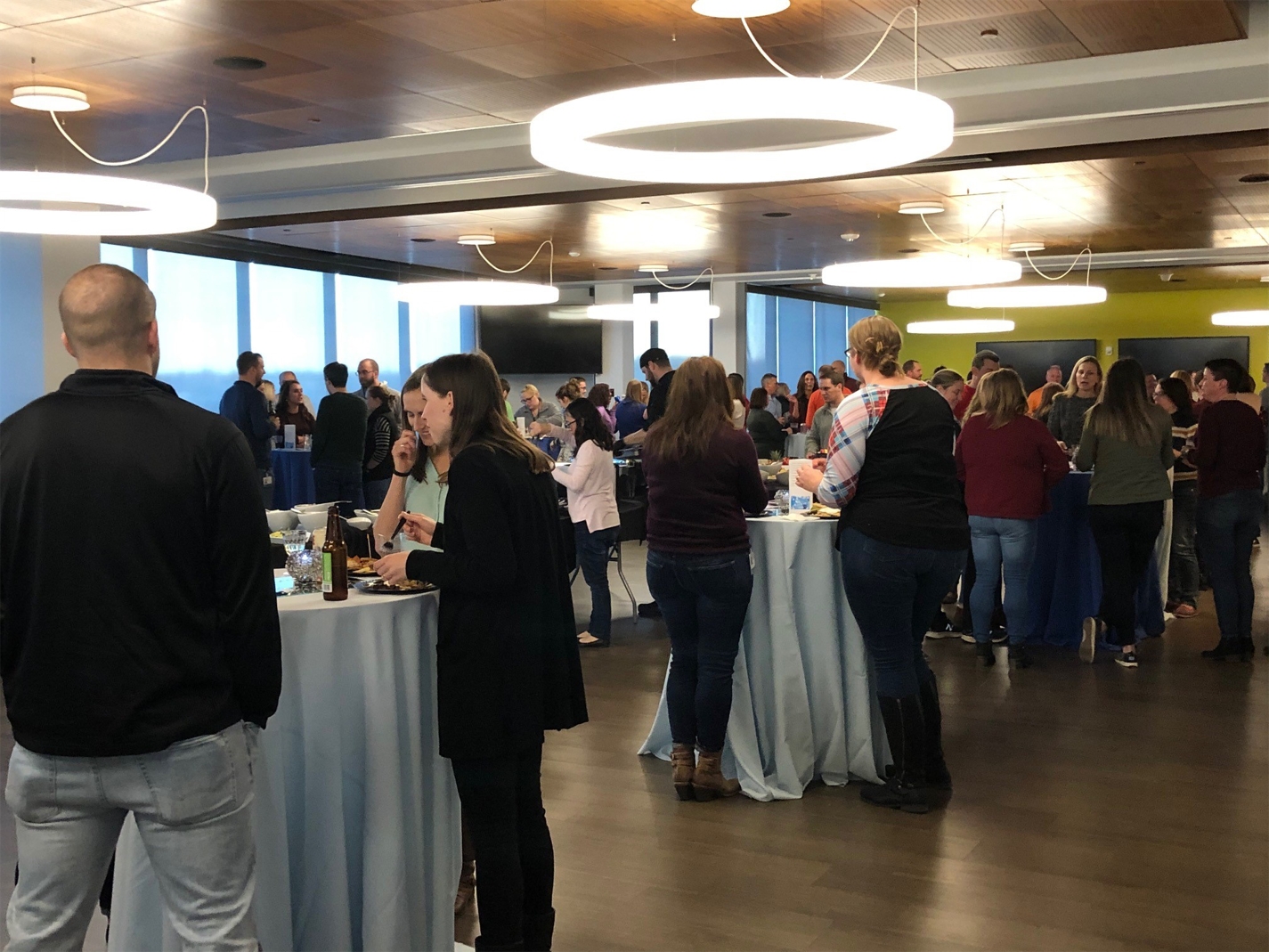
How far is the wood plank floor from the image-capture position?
2.87m

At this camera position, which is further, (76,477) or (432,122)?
(432,122)

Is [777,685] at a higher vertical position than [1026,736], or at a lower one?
higher

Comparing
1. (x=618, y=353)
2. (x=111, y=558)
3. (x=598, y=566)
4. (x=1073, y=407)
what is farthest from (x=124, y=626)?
(x=618, y=353)

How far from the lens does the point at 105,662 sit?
171cm

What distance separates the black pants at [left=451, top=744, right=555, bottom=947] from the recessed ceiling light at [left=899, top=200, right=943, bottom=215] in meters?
6.58

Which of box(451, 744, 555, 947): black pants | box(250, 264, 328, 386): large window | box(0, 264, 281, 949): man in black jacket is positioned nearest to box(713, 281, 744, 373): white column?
box(250, 264, 328, 386): large window

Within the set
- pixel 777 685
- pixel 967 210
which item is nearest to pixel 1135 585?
pixel 777 685

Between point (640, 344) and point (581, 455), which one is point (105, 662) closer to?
point (581, 455)

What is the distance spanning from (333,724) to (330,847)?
253 mm

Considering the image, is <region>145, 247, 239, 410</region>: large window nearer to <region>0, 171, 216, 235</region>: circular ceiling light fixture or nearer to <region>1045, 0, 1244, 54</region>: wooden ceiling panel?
<region>0, 171, 216, 235</region>: circular ceiling light fixture

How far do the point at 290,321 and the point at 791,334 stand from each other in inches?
343

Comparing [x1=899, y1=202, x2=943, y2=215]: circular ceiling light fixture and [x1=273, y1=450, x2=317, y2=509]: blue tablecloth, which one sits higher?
[x1=899, y1=202, x2=943, y2=215]: circular ceiling light fixture

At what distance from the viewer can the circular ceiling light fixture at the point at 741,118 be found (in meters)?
2.71

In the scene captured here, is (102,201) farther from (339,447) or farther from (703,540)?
(339,447)
